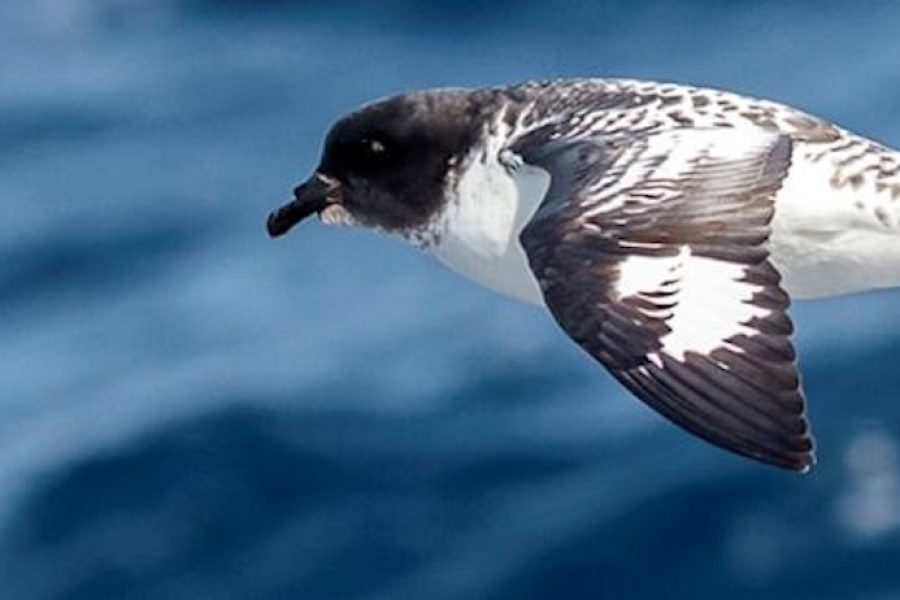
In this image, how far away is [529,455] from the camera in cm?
1459

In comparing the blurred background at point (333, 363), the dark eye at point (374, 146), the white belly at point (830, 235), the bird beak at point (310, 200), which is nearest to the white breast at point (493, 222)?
the dark eye at point (374, 146)

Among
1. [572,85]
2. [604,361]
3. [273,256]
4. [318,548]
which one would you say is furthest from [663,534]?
[604,361]

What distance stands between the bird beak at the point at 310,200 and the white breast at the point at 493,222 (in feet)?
1.16

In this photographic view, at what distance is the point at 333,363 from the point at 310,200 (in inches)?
325

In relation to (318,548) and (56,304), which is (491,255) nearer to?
(318,548)

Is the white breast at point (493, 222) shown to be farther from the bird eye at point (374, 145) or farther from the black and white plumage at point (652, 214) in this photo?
the bird eye at point (374, 145)

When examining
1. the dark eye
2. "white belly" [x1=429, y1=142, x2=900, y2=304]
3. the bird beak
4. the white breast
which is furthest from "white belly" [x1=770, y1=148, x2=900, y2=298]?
the bird beak

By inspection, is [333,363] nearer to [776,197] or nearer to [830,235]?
[830,235]

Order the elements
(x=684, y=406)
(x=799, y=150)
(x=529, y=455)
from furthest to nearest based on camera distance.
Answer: (x=529, y=455) → (x=799, y=150) → (x=684, y=406)

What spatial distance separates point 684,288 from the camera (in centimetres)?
627

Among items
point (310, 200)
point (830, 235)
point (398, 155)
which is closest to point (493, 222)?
point (398, 155)

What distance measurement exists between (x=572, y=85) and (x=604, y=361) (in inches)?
56.8

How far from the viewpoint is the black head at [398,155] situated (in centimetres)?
738

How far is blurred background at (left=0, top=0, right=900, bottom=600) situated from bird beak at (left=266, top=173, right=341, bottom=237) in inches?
228
